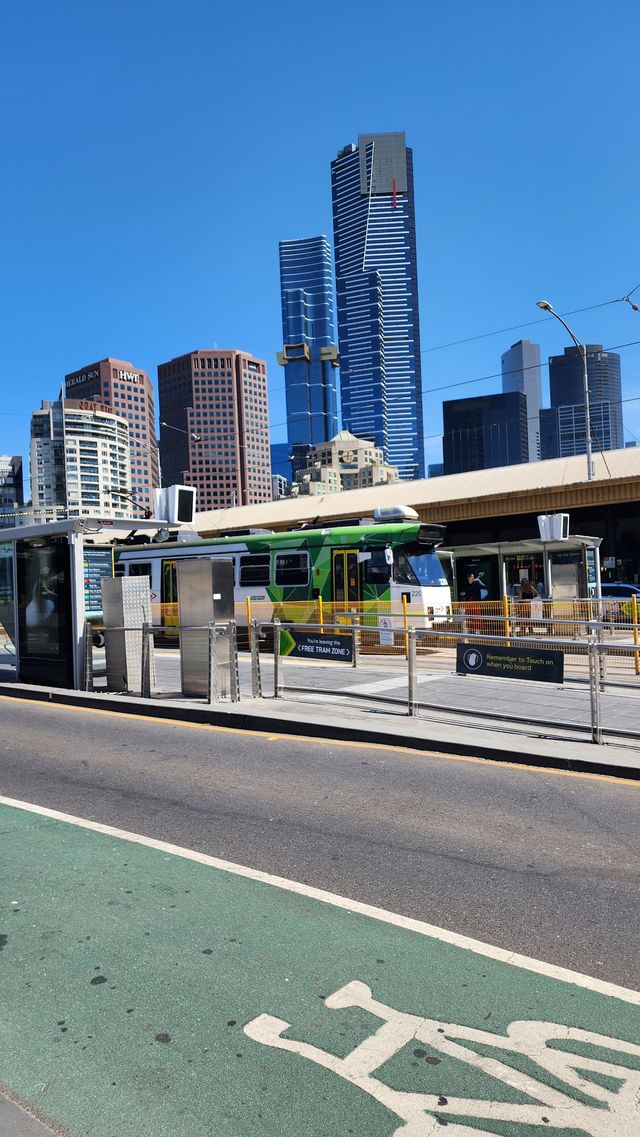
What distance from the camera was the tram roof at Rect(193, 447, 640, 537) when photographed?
29953 mm

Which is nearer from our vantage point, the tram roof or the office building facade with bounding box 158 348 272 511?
the tram roof

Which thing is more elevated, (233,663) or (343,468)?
(343,468)

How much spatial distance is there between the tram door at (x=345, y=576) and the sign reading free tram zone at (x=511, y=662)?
10.2m

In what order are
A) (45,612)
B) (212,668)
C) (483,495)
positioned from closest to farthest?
1. (212,668)
2. (45,612)
3. (483,495)

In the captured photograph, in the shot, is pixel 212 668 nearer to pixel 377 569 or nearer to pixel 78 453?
pixel 377 569

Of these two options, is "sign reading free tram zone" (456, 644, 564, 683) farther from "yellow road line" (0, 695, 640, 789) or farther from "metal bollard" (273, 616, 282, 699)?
"metal bollard" (273, 616, 282, 699)

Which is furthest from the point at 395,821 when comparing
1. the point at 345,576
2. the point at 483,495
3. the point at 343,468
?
the point at 343,468

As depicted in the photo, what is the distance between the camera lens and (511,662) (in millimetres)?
10070

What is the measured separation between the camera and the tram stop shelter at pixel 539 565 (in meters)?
23.4

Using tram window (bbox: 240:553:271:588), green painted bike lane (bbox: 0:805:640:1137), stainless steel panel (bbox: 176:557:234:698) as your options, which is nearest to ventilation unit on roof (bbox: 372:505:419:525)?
tram window (bbox: 240:553:271:588)

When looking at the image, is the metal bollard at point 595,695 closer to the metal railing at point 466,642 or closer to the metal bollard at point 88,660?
the metal railing at point 466,642

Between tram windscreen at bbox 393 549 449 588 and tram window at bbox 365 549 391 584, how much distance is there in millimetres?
240

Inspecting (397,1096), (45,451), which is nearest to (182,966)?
(397,1096)

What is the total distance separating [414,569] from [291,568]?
3.75 metres
